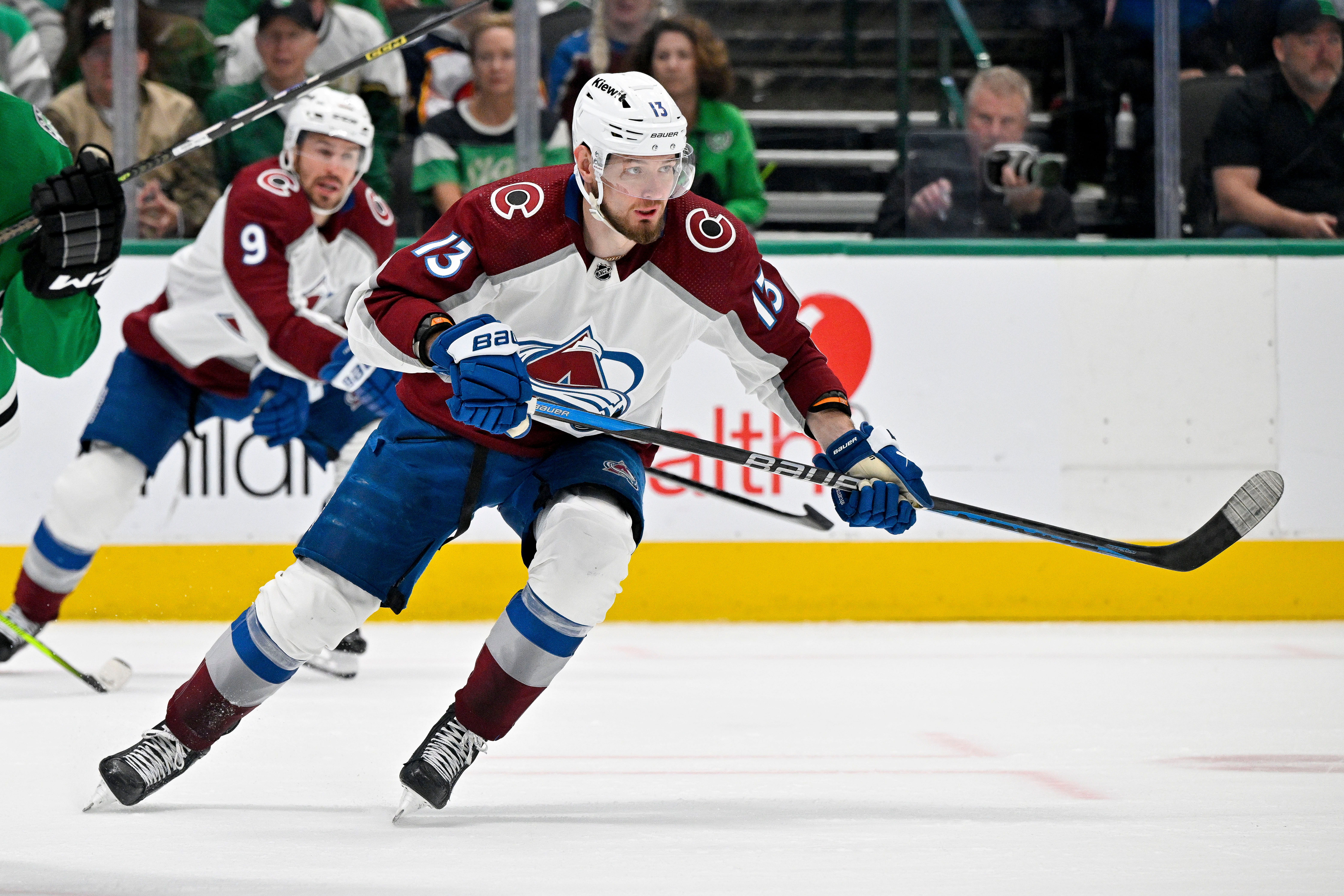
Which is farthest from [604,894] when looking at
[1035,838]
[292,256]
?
[292,256]

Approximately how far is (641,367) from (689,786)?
0.69m

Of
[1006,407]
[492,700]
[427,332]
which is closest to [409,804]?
[492,700]

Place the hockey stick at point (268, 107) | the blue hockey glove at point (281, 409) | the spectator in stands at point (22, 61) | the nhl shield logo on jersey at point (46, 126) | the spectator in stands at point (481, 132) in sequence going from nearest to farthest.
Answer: the nhl shield logo on jersey at point (46, 126)
the hockey stick at point (268, 107)
the blue hockey glove at point (281, 409)
the spectator in stands at point (22, 61)
the spectator in stands at point (481, 132)

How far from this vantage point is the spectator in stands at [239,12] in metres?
5.30

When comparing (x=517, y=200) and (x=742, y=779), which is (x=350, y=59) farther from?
(x=742, y=779)

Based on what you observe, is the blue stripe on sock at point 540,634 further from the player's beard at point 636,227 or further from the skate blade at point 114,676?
the skate blade at point 114,676

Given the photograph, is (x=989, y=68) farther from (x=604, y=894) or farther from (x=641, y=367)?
(x=604, y=894)

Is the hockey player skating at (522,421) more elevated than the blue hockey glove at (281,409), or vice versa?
the hockey player skating at (522,421)

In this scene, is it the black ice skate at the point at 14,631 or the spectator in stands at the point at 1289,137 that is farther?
the spectator in stands at the point at 1289,137

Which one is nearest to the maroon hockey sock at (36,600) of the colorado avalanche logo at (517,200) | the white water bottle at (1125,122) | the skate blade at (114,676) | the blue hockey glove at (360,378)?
the skate blade at (114,676)

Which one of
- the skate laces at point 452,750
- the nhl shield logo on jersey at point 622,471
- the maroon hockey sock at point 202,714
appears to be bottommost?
the skate laces at point 452,750

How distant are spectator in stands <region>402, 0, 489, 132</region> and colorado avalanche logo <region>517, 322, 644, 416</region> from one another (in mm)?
2946

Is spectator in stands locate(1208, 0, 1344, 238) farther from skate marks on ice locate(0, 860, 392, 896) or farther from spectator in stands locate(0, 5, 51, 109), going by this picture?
skate marks on ice locate(0, 860, 392, 896)

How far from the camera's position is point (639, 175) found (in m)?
2.47
